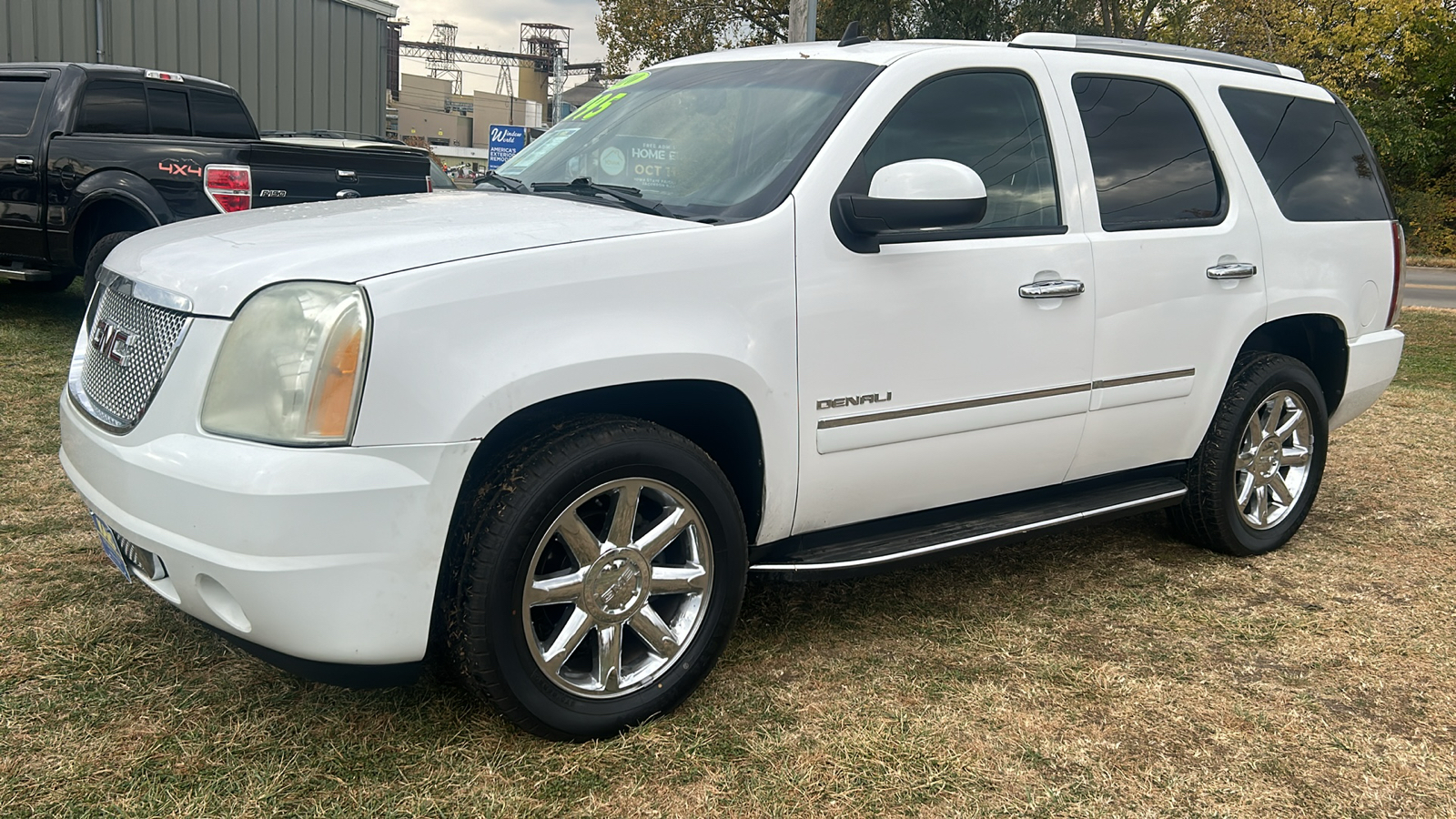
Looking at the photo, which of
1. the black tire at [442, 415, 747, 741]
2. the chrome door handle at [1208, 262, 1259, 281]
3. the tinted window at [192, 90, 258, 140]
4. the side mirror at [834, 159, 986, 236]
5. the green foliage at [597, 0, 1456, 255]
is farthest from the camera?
the green foliage at [597, 0, 1456, 255]

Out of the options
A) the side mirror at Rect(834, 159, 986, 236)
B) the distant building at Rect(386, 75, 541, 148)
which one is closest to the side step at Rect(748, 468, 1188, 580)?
the side mirror at Rect(834, 159, 986, 236)

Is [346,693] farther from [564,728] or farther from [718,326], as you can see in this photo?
[718,326]

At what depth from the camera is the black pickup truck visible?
24.6ft

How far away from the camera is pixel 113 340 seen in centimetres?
291

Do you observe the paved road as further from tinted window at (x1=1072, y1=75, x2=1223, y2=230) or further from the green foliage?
tinted window at (x1=1072, y1=75, x2=1223, y2=230)

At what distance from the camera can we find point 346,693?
10.1 ft

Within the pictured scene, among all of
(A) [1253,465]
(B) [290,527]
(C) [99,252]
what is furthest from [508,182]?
(C) [99,252]

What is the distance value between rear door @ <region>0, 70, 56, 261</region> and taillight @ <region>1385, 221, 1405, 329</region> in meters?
8.26

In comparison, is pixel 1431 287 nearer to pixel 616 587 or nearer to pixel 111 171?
pixel 111 171

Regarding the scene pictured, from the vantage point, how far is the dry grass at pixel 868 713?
2684 mm

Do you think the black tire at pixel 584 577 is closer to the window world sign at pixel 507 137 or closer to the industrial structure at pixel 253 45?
the window world sign at pixel 507 137

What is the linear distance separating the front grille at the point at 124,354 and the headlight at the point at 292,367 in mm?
202

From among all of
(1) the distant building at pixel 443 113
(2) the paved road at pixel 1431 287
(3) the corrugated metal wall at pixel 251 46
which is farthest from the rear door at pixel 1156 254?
(1) the distant building at pixel 443 113

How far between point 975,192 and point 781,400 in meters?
0.78
